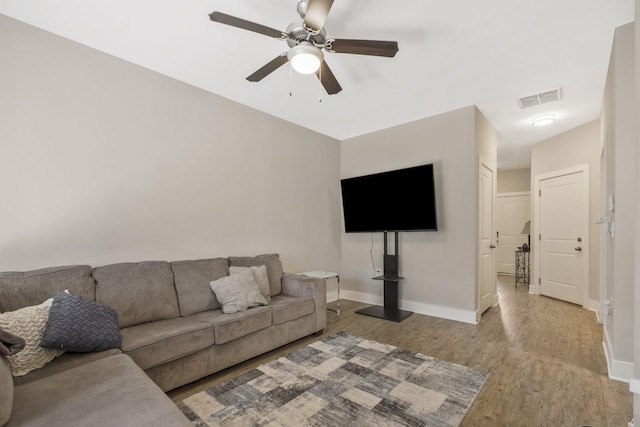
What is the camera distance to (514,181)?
7.31 metres

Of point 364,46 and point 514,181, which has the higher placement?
point 364,46

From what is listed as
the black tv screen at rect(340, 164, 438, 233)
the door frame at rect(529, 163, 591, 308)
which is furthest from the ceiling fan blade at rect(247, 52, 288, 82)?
the door frame at rect(529, 163, 591, 308)

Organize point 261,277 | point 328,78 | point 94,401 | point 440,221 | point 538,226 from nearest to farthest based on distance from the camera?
point 94,401 → point 328,78 → point 261,277 → point 440,221 → point 538,226

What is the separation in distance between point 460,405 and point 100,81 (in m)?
3.78

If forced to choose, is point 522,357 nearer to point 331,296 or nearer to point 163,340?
point 331,296

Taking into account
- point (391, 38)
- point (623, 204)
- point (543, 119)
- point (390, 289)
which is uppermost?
point (391, 38)

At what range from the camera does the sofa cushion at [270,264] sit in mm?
3249

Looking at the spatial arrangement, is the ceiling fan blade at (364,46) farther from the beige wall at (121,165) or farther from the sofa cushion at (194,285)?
the sofa cushion at (194,285)

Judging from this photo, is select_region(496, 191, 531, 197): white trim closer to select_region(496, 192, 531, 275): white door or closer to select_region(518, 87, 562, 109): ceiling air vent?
select_region(496, 192, 531, 275): white door

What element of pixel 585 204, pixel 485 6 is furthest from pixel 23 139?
pixel 585 204

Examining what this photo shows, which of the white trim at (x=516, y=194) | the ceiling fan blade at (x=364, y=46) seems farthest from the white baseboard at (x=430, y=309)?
the white trim at (x=516, y=194)

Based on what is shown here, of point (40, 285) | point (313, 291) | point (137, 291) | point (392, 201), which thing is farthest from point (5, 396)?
point (392, 201)

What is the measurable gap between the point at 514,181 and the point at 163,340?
8.10 m

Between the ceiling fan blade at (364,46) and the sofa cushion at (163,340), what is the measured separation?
7.38ft
